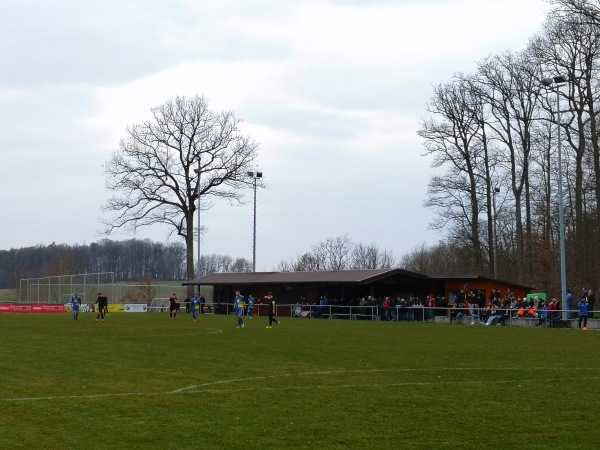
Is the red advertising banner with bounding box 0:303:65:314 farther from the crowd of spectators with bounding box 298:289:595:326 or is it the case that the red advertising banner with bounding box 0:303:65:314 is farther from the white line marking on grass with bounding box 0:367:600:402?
the white line marking on grass with bounding box 0:367:600:402

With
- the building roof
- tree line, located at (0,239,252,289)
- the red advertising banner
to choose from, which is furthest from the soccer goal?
tree line, located at (0,239,252,289)

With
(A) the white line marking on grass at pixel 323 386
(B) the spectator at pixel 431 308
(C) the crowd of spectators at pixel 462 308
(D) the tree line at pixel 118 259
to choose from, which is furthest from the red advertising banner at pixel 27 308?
(D) the tree line at pixel 118 259

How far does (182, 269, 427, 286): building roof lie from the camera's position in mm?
49541

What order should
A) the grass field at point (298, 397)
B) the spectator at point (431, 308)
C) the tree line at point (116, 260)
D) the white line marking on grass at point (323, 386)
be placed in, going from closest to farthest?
the grass field at point (298, 397) → the white line marking on grass at point (323, 386) → the spectator at point (431, 308) → the tree line at point (116, 260)

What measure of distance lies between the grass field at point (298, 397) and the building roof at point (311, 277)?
25.7m

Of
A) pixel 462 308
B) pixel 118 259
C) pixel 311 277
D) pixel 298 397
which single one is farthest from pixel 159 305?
pixel 118 259

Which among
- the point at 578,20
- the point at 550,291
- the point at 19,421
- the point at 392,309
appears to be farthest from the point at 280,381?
the point at 550,291

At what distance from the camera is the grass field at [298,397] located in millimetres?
9609

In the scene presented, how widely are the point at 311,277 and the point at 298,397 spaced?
42.0m

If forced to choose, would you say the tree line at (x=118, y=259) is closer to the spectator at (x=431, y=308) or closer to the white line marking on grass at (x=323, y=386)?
the spectator at (x=431, y=308)

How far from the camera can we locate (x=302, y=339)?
2762 centimetres

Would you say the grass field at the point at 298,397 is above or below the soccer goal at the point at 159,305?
below

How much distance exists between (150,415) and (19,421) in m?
1.66

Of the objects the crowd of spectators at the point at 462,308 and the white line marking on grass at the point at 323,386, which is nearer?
the white line marking on grass at the point at 323,386
